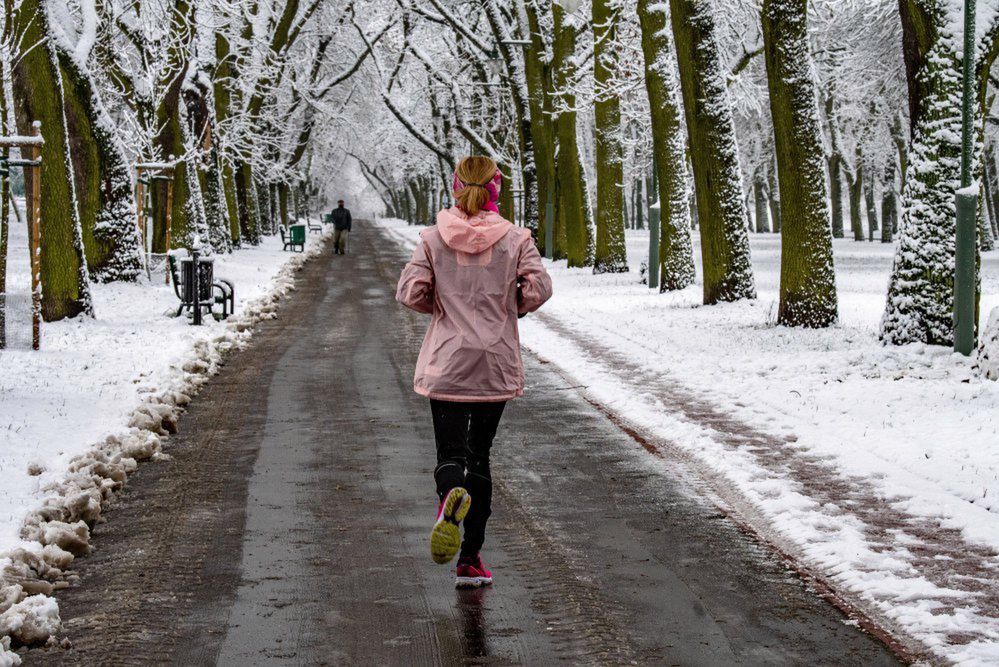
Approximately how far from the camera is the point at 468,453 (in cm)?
590

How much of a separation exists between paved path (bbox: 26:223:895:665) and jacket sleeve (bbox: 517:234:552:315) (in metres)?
1.29

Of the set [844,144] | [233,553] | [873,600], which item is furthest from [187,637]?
[844,144]

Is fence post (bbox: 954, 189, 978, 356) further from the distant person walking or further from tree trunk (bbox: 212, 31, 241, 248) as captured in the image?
the distant person walking

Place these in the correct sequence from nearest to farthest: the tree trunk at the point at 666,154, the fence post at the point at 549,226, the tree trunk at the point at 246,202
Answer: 1. the tree trunk at the point at 666,154
2. the fence post at the point at 549,226
3. the tree trunk at the point at 246,202

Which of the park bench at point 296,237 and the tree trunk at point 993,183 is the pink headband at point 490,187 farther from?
the tree trunk at point 993,183

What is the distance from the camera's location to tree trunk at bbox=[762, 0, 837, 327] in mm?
16031

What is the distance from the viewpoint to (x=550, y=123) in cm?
3559

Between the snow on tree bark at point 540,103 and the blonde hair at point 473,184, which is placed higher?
the snow on tree bark at point 540,103

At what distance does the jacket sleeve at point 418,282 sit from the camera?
5754mm

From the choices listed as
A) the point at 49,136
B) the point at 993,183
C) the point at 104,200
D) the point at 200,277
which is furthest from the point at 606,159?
the point at 993,183

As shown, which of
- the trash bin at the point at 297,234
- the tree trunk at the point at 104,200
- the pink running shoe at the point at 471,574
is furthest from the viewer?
the trash bin at the point at 297,234

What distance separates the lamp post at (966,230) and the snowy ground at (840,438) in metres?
0.32

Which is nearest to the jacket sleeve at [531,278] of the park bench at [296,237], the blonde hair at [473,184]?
the blonde hair at [473,184]

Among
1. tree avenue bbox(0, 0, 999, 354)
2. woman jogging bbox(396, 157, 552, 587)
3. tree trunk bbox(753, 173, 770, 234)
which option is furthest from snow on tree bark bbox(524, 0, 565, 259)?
tree trunk bbox(753, 173, 770, 234)
